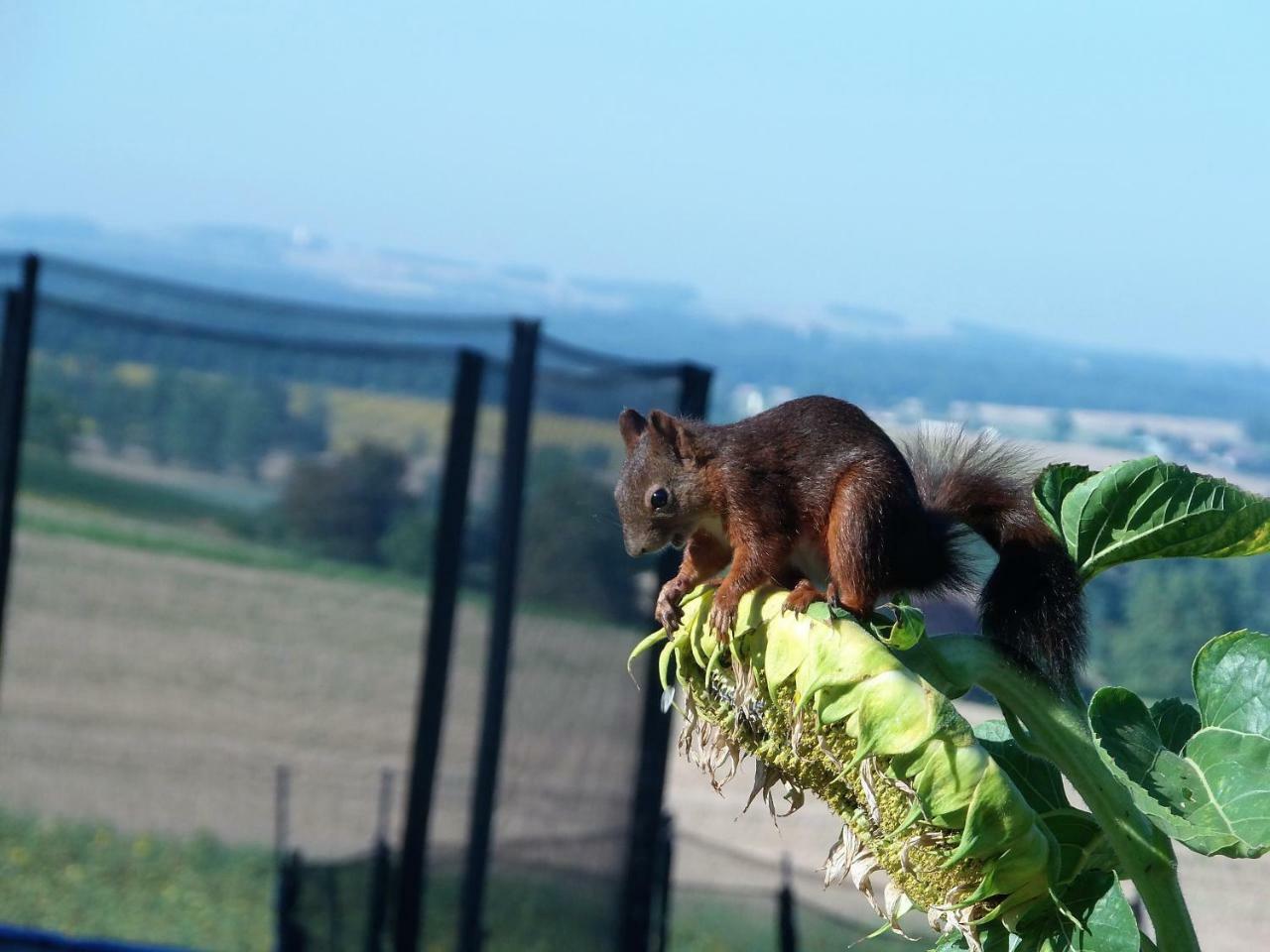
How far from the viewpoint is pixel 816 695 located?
1.27 meters

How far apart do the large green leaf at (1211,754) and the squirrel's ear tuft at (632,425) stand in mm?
1304

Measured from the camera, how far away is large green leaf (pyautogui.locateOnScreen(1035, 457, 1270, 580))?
4.34 ft

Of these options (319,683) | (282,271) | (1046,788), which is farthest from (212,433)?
(282,271)

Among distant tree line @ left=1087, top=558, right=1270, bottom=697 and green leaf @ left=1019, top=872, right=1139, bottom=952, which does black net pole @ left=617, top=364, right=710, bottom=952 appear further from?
green leaf @ left=1019, top=872, right=1139, bottom=952

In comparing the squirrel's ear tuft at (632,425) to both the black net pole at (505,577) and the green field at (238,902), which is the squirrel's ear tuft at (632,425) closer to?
the black net pole at (505,577)

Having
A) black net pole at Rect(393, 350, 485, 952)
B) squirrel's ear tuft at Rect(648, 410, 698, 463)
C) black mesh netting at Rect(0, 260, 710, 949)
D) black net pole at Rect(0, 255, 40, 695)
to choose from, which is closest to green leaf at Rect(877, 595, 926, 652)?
squirrel's ear tuft at Rect(648, 410, 698, 463)

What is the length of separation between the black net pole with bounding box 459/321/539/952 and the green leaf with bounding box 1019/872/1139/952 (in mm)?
4175

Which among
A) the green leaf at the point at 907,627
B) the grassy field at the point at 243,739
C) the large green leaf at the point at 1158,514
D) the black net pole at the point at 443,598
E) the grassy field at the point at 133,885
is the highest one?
the large green leaf at the point at 1158,514

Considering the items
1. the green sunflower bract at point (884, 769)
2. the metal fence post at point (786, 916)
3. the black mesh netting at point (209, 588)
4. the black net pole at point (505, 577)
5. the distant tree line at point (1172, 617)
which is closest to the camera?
the green sunflower bract at point (884, 769)

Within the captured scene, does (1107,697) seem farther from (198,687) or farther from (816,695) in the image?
(198,687)

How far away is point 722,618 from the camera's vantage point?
154cm

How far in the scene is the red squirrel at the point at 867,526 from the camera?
156 centimetres

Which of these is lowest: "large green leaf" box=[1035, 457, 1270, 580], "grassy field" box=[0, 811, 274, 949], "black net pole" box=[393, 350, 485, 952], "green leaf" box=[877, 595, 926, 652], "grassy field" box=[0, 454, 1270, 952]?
"grassy field" box=[0, 811, 274, 949]

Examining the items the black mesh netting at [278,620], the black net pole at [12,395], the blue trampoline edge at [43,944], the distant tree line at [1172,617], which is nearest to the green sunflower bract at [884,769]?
the black mesh netting at [278,620]
